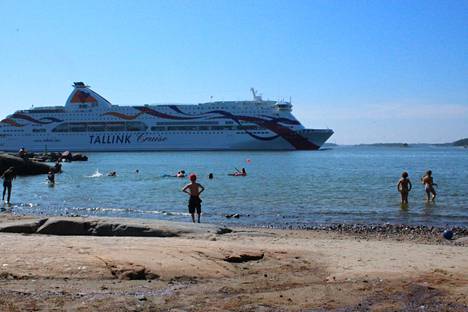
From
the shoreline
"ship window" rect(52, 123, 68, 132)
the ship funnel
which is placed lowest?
the shoreline

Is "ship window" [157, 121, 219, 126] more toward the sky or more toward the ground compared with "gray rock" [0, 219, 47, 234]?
more toward the sky

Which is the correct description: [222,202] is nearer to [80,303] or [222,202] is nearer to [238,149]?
[80,303]

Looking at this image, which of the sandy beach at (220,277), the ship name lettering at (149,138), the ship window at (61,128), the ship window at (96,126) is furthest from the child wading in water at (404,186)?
the ship window at (61,128)

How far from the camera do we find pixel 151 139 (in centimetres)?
9031

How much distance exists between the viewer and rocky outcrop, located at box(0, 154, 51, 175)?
30.7 metres

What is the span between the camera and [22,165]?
109ft

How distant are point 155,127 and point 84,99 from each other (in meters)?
15.3

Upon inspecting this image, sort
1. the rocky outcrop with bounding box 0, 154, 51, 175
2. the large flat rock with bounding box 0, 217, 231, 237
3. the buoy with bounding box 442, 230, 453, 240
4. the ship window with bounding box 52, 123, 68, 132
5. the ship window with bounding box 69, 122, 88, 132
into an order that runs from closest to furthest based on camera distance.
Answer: the large flat rock with bounding box 0, 217, 231, 237 → the buoy with bounding box 442, 230, 453, 240 → the rocky outcrop with bounding box 0, 154, 51, 175 → the ship window with bounding box 52, 123, 68, 132 → the ship window with bounding box 69, 122, 88, 132

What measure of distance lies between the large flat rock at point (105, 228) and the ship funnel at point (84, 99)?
288ft

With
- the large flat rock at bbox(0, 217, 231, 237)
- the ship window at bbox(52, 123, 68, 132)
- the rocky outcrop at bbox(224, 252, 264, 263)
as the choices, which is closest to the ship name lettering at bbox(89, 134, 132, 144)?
the ship window at bbox(52, 123, 68, 132)

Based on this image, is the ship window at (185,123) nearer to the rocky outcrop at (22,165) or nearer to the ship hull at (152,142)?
the ship hull at (152,142)

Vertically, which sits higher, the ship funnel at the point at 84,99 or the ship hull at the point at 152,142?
the ship funnel at the point at 84,99

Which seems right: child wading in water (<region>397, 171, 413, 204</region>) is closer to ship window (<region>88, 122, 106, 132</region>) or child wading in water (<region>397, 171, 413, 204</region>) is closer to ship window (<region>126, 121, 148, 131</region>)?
ship window (<region>126, 121, 148, 131</region>)

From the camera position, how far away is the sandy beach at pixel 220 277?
520cm
